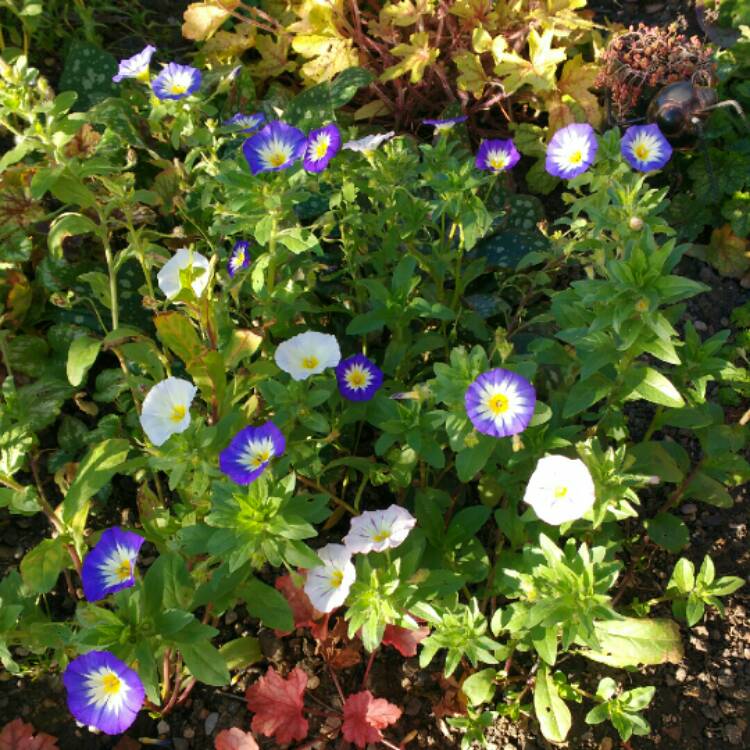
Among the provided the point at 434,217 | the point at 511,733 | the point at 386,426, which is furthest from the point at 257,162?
the point at 511,733

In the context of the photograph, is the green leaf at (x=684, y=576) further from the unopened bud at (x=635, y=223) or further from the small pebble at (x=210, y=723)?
the small pebble at (x=210, y=723)

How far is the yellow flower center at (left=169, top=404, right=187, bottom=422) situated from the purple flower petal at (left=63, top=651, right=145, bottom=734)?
45 cm

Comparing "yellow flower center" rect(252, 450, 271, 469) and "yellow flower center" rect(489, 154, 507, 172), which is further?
"yellow flower center" rect(489, 154, 507, 172)

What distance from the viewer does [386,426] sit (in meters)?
1.83

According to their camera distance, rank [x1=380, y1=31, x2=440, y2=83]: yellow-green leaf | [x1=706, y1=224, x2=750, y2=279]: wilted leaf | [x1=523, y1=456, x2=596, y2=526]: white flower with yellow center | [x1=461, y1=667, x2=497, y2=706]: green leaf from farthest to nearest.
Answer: [x1=380, y1=31, x2=440, y2=83]: yellow-green leaf, [x1=706, y1=224, x2=750, y2=279]: wilted leaf, [x1=461, y1=667, x2=497, y2=706]: green leaf, [x1=523, y1=456, x2=596, y2=526]: white flower with yellow center

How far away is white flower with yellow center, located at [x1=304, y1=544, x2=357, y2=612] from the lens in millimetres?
1709

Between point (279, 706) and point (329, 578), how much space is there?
340mm

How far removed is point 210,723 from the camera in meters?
1.92

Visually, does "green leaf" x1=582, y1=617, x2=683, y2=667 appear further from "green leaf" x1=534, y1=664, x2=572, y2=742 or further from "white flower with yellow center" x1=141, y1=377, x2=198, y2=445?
"white flower with yellow center" x1=141, y1=377, x2=198, y2=445

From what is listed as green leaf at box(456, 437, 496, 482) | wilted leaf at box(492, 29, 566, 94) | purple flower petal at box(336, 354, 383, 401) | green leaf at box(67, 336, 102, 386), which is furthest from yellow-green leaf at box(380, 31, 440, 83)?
green leaf at box(456, 437, 496, 482)

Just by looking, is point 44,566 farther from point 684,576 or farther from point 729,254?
point 729,254

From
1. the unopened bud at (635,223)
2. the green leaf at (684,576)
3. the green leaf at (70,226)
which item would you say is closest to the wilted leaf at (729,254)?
the unopened bud at (635,223)

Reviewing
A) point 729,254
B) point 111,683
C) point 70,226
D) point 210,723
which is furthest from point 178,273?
point 729,254

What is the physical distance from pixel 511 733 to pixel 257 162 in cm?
138
